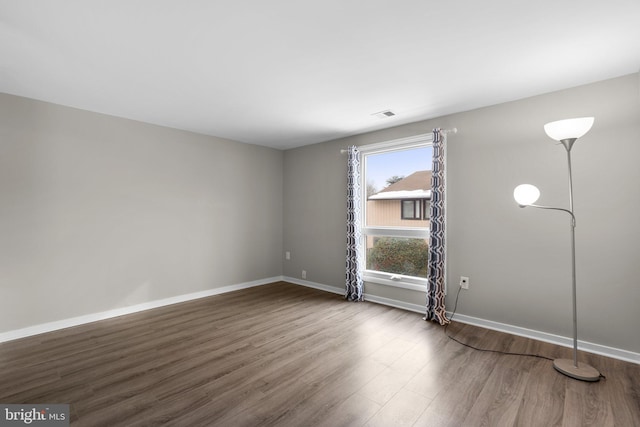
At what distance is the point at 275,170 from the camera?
529 centimetres

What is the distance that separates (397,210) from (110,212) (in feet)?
12.0

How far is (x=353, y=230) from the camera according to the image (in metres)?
4.21

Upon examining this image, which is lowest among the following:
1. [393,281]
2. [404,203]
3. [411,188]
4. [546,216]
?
[393,281]

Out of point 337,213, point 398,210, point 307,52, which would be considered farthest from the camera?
point 337,213

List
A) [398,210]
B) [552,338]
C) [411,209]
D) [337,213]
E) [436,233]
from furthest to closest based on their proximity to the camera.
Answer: [337,213], [398,210], [411,209], [436,233], [552,338]

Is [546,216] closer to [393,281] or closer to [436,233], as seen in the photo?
[436,233]

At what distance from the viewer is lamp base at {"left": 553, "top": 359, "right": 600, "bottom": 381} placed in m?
2.14

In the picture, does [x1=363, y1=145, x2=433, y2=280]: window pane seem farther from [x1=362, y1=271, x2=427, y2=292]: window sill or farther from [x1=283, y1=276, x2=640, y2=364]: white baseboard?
[x1=283, y1=276, x2=640, y2=364]: white baseboard

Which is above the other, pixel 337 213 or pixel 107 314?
pixel 337 213

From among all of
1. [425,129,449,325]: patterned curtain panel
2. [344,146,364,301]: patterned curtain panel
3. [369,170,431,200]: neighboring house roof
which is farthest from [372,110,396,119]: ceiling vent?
[369,170,431,200]: neighboring house roof

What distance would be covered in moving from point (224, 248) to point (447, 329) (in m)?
3.32

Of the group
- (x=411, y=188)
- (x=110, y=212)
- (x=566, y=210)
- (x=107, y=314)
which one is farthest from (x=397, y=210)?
(x=107, y=314)

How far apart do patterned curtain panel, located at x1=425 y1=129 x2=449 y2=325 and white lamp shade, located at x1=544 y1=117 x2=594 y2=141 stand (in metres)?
1.19

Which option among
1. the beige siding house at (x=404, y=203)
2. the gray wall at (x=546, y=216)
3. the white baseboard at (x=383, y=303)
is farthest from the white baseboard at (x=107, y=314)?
the gray wall at (x=546, y=216)
